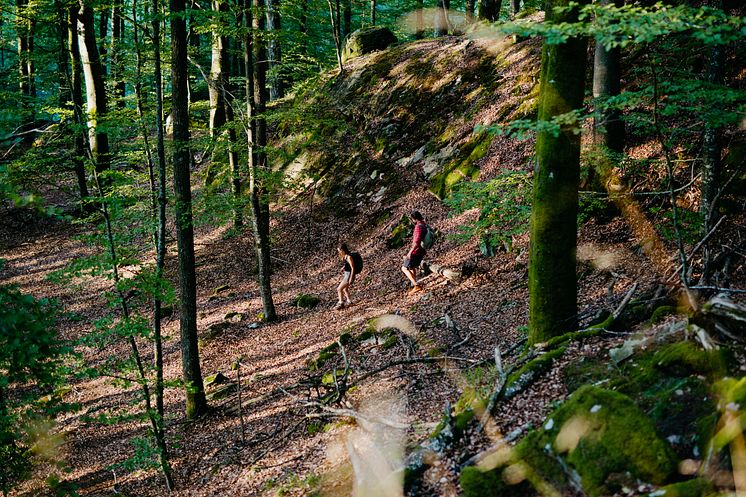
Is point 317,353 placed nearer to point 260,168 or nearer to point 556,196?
point 260,168

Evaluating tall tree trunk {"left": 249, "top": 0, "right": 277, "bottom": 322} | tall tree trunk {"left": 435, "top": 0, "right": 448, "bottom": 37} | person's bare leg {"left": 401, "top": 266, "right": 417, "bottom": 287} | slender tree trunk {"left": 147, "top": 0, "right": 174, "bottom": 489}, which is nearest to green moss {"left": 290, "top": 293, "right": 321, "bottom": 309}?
tall tree trunk {"left": 249, "top": 0, "right": 277, "bottom": 322}

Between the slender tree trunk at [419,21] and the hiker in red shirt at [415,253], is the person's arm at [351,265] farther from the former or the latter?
the slender tree trunk at [419,21]

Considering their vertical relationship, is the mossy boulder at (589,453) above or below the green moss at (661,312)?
below

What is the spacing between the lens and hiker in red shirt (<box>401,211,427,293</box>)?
11461 mm

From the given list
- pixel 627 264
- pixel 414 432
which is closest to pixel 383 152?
pixel 627 264

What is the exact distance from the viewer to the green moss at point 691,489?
2.95 meters

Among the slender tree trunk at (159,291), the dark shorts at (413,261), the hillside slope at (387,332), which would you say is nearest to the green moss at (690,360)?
the hillside slope at (387,332)

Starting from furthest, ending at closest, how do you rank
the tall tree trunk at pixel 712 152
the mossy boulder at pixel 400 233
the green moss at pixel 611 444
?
the mossy boulder at pixel 400 233, the tall tree trunk at pixel 712 152, the green moss at pixel 611 444

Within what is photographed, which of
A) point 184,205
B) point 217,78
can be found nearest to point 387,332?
point 184,205

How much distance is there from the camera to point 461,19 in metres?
→ 25.0

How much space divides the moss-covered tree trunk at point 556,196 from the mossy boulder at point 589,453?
195 cm

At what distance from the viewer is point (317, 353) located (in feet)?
35.3

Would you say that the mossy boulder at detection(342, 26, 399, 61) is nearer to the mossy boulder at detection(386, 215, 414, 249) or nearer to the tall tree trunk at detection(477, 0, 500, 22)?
the tall tree trunk at detection(477, 0, 500, 22)

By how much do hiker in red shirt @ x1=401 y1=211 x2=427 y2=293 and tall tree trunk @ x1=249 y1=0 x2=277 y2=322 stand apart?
3795 mm
